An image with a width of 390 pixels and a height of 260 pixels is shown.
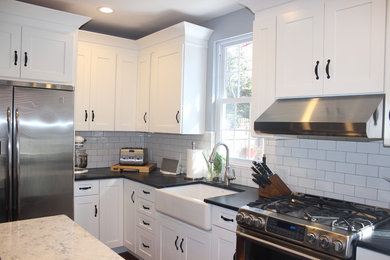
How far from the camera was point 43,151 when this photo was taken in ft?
9.78

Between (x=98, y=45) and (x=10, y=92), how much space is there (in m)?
1.25

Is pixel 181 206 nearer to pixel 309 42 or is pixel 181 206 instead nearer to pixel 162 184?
pixel 162 184

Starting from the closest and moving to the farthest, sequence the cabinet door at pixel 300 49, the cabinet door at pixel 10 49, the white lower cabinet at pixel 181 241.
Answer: the cabinet door at pixel 300 49 < the white lower cabinet at pixel 181 241 < the cabinet door at pixel 10 49

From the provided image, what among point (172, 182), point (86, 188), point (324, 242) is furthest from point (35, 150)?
point (324, 242)

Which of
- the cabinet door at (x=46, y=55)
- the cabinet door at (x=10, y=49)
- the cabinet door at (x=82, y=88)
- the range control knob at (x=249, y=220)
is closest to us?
the range control knob at (x=249, y=220)

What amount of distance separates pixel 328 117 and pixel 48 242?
1.65 metres

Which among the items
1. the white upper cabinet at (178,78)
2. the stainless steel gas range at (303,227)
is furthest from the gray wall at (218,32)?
the stainless steel gas range at (303,227)

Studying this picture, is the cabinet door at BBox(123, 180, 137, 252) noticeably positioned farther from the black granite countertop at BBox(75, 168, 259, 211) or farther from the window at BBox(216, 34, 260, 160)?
the window at BBox(216, 34, 260, 160)

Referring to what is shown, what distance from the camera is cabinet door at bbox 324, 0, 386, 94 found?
6.33 feet

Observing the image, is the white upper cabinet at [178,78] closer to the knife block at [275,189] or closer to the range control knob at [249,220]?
the knife block at [275,189]

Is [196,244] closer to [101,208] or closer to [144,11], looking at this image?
[101,208]

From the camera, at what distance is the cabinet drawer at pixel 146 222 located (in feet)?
10.5

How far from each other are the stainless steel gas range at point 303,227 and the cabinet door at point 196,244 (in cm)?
41

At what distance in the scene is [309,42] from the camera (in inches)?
89.3
